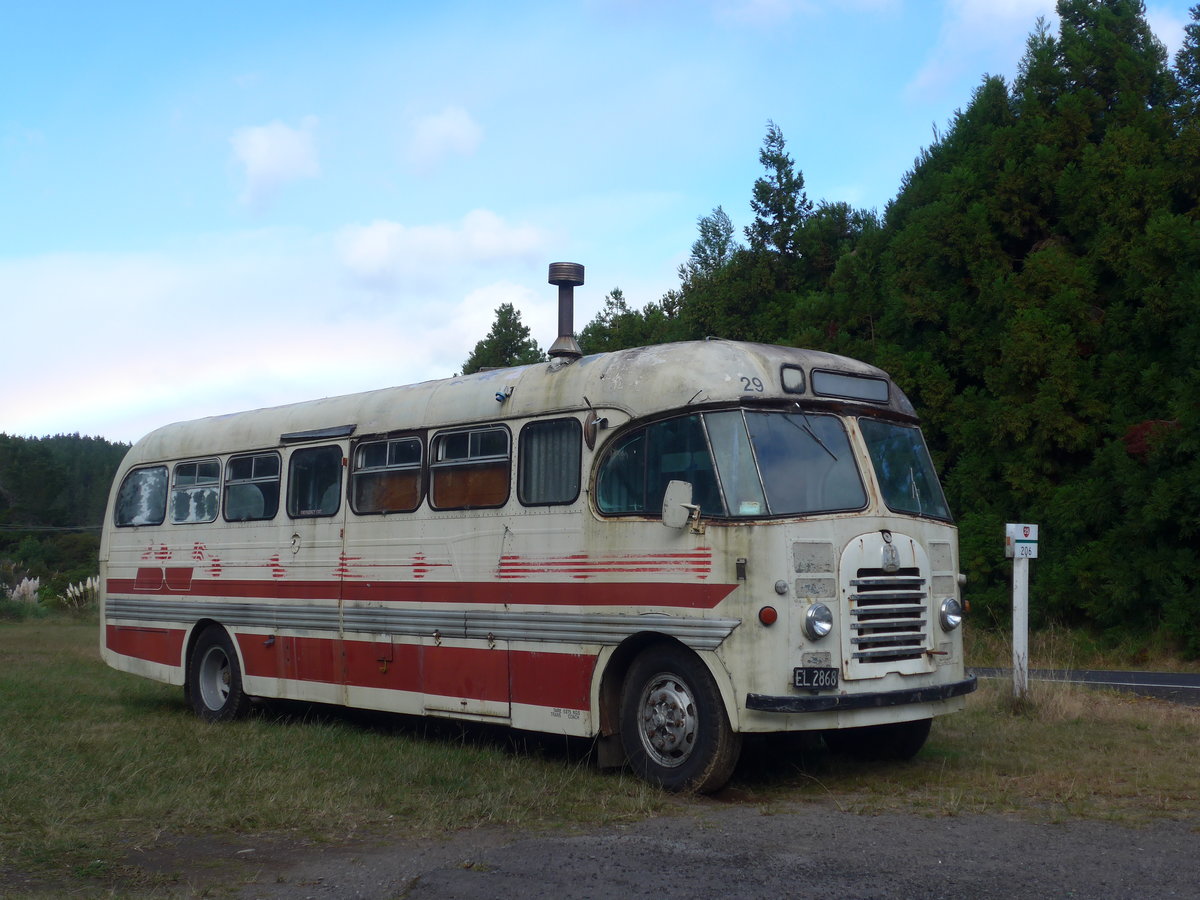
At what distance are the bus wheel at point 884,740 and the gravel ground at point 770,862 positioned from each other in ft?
6.68

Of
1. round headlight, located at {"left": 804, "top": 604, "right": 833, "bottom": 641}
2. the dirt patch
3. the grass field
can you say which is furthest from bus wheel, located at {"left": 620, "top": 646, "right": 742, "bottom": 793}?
round headlight, located at {"left": 804, "top": 604, "right": 833, "bottom": 641}

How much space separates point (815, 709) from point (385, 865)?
2867 mm

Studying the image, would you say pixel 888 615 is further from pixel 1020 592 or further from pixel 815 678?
pixel 1020 592

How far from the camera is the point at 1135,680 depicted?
666 inches

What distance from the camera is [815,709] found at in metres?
8.30

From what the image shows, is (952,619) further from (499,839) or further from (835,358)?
(499,839)

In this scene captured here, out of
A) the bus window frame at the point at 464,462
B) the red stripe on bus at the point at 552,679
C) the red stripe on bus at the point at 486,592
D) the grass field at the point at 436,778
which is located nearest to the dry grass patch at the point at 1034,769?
the grass field at the point at 436,778

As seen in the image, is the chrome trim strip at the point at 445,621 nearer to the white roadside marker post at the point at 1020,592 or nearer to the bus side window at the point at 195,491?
the bus side window at the point at 195,491

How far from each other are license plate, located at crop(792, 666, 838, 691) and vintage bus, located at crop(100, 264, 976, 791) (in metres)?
0.01

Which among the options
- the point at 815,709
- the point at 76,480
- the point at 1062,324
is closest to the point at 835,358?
the point at 815,709

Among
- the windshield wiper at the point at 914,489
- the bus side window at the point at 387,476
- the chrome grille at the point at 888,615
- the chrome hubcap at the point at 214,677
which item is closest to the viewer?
the chrome grille at the point at 888,615

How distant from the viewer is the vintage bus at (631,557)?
8.55m

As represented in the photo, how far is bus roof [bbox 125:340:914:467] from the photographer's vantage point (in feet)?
29.9

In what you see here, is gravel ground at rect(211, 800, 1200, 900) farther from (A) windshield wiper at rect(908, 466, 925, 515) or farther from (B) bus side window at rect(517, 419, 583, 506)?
(B) bus side window at rect(517, 419, 583, 506)
